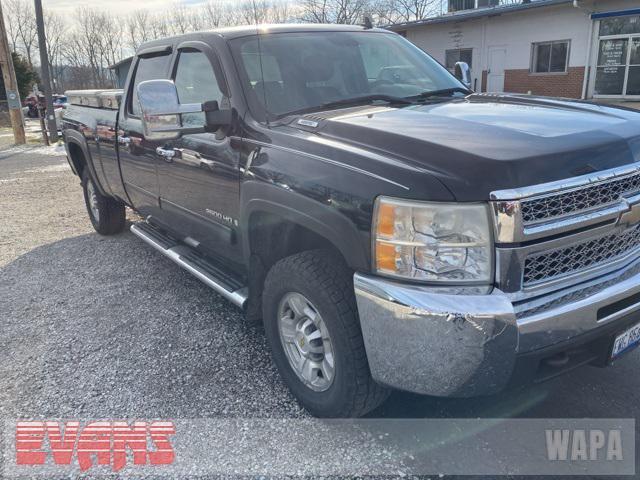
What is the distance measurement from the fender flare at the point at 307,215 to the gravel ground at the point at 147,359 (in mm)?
861

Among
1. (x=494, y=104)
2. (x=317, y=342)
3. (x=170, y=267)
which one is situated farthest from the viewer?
(x=170, y=267)

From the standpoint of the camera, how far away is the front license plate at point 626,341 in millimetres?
2391

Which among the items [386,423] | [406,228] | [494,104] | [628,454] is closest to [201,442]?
[386,423]

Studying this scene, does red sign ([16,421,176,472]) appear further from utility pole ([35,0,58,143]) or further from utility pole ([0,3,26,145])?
utility pole ([0,3,26,145])

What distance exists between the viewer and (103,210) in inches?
240

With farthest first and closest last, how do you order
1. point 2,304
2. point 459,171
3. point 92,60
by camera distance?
1. point 92,60
2. point 2,304
3. point 459,171

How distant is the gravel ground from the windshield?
1571mm

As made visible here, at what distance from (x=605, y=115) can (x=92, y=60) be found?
67.2 m

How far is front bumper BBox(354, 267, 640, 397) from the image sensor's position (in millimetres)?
1980

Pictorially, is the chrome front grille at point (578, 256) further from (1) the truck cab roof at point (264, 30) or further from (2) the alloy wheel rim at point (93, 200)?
(2) the alloy wheel rim at point (93, 200)

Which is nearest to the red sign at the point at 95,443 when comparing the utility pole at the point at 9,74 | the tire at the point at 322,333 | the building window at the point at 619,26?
the tire at the point at 322,333

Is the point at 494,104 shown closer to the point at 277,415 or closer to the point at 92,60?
the point at 277,415

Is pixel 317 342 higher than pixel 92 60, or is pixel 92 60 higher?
pixel 92 60

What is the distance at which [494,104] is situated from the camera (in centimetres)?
309
